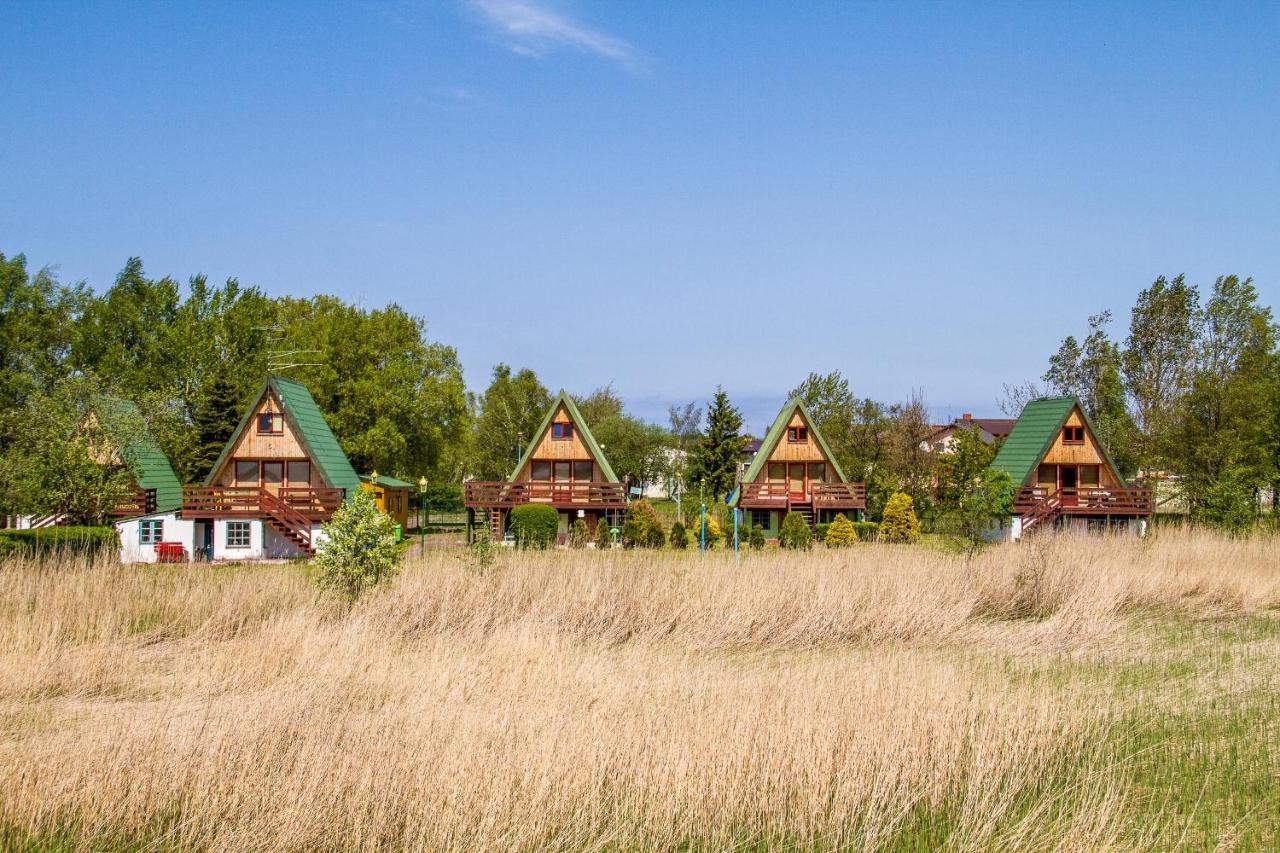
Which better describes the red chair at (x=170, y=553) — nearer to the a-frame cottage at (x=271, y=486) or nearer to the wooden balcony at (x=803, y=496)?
the a-frame cottage at (x=271, y=486)

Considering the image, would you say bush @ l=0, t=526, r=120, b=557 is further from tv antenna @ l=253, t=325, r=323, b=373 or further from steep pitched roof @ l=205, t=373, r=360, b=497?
tv antenna @ l=253, t=325, r=323, b=373

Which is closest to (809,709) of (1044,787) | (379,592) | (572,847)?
(1044,787)

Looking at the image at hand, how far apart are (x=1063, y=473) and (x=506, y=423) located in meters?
39.1

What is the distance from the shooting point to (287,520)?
36031 mm

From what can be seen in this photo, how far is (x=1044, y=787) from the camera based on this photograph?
344 inches

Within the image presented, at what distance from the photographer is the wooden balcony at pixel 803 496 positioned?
4097 centimetres

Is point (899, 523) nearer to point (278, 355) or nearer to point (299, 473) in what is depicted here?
point (299, 473)

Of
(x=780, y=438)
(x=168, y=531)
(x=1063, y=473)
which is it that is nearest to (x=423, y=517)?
(x=168, y=531)

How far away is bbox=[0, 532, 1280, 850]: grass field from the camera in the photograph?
7.88 metres

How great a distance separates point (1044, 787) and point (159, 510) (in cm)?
3515

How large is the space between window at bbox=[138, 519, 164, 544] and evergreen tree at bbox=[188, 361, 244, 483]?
370 inches

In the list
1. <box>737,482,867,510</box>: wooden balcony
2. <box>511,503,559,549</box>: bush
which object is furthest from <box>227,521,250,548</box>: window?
<box>737,482,867,510</box>: wooden balcony

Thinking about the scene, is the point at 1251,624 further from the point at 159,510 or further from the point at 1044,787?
the point at 159,510

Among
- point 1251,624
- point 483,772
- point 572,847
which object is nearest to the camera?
point 572,847
